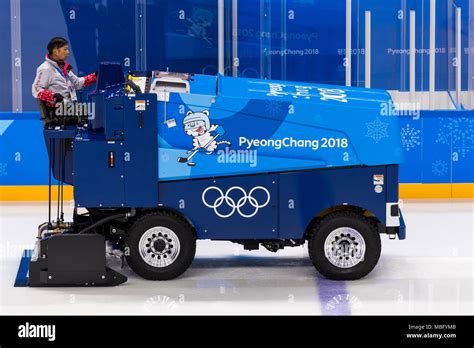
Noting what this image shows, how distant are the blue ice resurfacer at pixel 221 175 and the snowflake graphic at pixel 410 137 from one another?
5.50m

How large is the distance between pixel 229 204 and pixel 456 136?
6201 millimetres

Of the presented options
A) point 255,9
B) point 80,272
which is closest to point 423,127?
point 255,9

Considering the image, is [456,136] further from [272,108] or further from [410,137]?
[272,108]

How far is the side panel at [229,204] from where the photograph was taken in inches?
309

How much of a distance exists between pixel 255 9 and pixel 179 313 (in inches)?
297

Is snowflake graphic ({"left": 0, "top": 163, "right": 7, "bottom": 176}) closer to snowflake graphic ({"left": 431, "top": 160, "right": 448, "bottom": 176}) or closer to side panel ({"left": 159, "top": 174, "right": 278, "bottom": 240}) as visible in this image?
snowflake graphic ({"left": 431, "top": 160, "right": 448, "bottom": 176})

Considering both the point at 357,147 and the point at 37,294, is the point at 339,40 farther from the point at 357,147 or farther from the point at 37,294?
the point at 37,294

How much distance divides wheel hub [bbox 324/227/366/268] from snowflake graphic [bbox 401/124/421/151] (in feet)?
18.6

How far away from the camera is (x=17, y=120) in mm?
13320

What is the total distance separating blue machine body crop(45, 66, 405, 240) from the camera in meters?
7.72

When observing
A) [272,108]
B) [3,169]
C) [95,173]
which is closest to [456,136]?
[3,169]

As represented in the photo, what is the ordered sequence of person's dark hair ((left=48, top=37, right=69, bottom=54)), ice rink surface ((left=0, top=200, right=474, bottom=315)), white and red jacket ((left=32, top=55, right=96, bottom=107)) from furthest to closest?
person's dark hair ((left=48, top=37, right=69, bottom=54))
white and red jacket ((left=32, top=55, right=96, bottom=107))
ice rink surface ((left=0, top=200, right=474, bottom=315))

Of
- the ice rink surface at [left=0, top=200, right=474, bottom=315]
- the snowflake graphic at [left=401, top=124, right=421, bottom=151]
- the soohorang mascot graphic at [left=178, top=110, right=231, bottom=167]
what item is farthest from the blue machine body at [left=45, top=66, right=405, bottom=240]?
the snowflake graphic at [left=401, top=124, right=421, bottom=151]

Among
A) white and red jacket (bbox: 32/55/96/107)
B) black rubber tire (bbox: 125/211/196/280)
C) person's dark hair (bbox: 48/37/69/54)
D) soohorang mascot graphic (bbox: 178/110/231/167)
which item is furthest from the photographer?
person's dark hair (bbox: 48/37/69/54)
